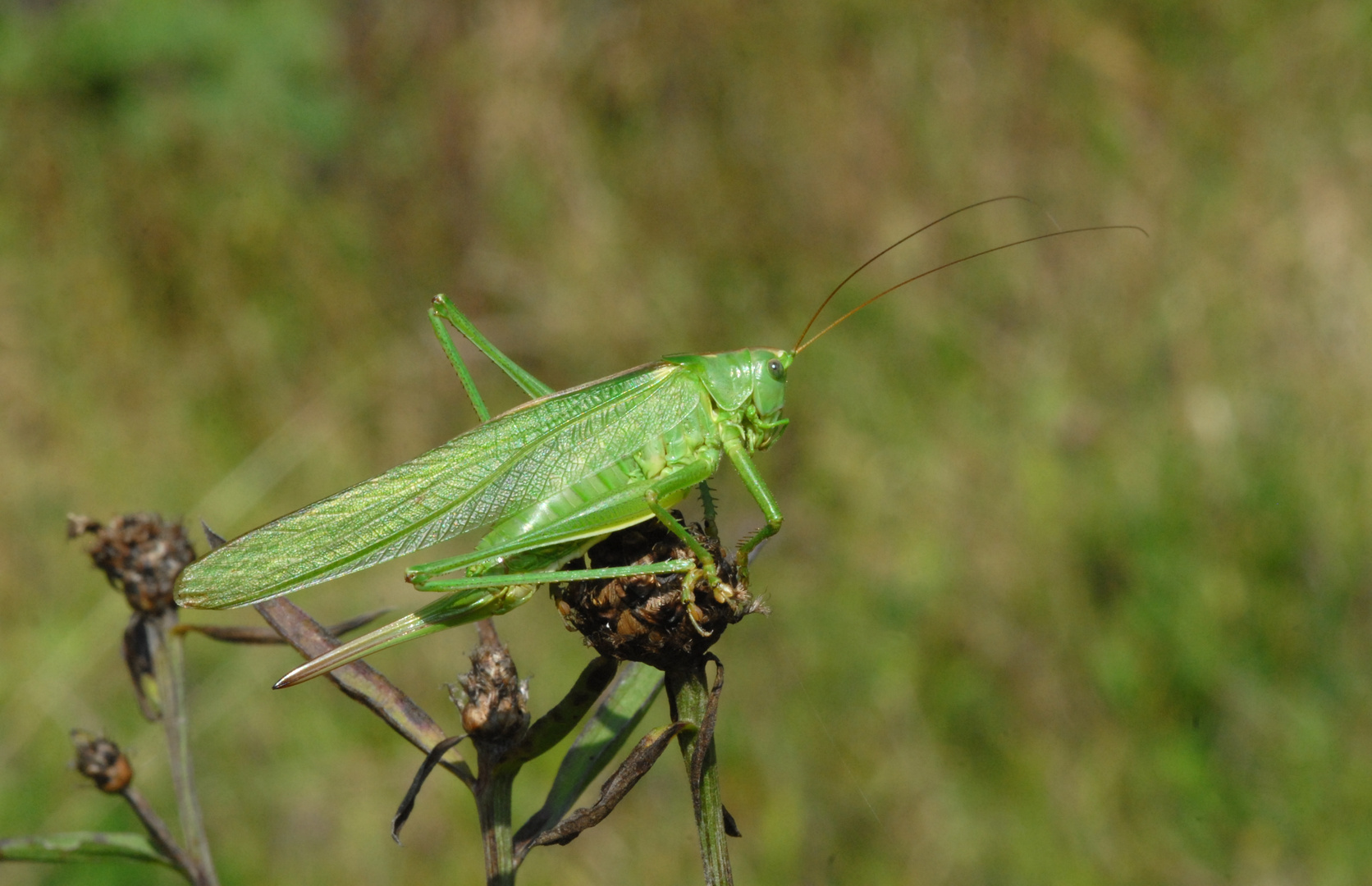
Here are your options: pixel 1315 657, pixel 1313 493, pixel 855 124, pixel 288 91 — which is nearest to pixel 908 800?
pixel 1315 657

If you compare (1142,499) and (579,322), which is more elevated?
(579,322)

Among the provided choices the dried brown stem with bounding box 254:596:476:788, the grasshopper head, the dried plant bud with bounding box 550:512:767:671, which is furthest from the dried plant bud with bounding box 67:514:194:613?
the grasshopper head

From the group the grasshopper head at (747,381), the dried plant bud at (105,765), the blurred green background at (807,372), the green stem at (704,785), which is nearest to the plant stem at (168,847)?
the dried plant bud at (105,765)

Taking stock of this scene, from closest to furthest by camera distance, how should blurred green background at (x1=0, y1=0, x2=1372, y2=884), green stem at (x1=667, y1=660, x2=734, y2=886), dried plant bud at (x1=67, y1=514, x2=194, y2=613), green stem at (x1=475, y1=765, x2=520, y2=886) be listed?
green stem at (x1=667, y1=660, x2=734, y2=886) < green stem at (x1=475, y1=765, x2=520, y2=886) < dried plant bud at (x1=67, y1=514, x2=194, y2=613) < blurred green background at (x1=0, y1=0, x2=1372, y2=884)

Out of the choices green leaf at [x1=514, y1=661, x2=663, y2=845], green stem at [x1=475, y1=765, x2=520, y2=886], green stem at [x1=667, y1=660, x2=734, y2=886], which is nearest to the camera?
green stem at [x1=667, y1=660, x2=734, y2=886]

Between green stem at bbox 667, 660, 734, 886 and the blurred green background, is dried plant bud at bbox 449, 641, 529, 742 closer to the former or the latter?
green stem at bbox 667, 660, 734, 886

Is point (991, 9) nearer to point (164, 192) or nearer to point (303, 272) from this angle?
point (303, 272)

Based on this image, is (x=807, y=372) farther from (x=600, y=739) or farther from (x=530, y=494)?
(x=600, y=739)
